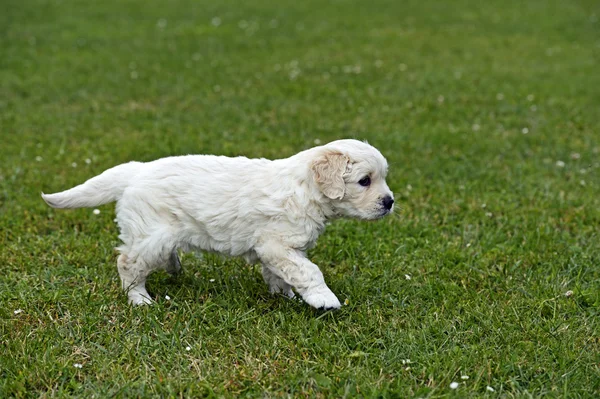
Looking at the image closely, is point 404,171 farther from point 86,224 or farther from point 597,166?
point 86,224

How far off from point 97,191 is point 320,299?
1538 millimetres

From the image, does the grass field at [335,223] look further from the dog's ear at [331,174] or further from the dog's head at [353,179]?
the dog's ear at [331,174]

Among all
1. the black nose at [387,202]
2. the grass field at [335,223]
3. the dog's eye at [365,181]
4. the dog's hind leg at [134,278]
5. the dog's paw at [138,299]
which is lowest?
the grass field at [335,223]

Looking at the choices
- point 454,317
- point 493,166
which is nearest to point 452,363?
point 454,317

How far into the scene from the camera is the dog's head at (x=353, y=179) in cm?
395

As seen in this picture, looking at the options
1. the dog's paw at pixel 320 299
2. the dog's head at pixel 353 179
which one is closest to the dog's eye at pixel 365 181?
the dog's head at pixel 353 179

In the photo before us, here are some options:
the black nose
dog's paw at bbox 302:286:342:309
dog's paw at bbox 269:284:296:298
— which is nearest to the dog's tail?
dog's paw at bbox 269:284:296:298

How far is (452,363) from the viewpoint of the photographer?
356 centimetres

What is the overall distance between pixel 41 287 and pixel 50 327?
0.56 m

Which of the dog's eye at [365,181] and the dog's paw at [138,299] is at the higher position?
the dog's eye at [365,181]

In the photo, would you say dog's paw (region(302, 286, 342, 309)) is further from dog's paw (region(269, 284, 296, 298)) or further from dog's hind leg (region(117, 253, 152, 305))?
dog's hind leg (region(117, 253, 152, 305))

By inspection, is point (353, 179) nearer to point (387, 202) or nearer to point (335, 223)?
point (387, 202)

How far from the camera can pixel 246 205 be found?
4.05 metres

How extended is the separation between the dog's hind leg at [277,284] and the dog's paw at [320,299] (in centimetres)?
43
